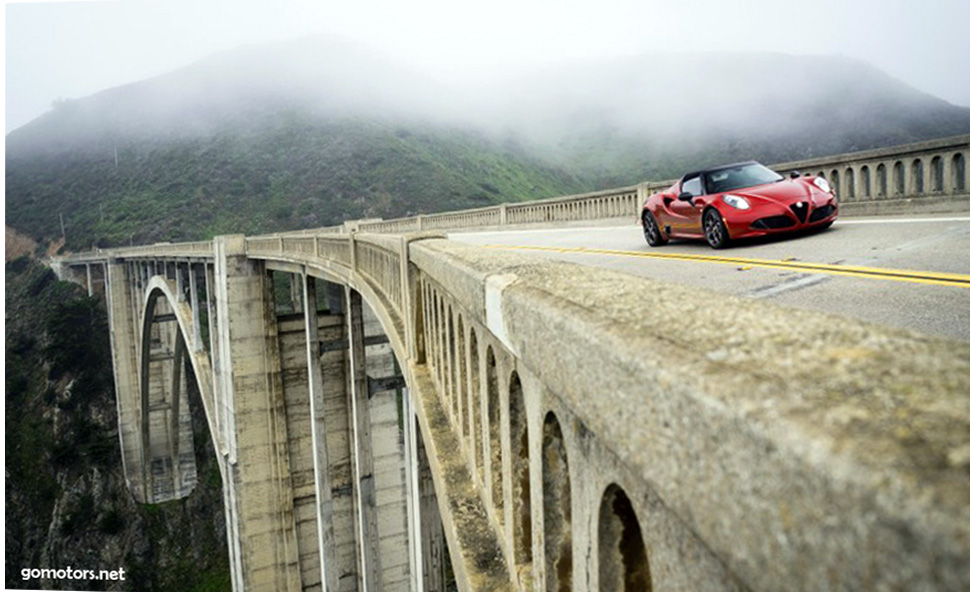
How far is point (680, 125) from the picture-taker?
379 feet

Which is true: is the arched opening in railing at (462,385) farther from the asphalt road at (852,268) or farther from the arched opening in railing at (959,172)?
the arched opening in railing at (959,172)

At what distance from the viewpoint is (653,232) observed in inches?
340

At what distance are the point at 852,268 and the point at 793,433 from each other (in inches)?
192

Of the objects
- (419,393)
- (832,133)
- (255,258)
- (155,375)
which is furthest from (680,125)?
(419,393)

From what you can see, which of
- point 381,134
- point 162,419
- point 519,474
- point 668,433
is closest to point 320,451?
point 519,474

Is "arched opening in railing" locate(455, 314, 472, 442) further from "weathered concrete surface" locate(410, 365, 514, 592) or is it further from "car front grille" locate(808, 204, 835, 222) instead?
"car front grille" locate(808, 204, 835, 222)

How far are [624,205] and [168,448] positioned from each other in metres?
31.3

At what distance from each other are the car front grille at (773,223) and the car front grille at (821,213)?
0.86ft

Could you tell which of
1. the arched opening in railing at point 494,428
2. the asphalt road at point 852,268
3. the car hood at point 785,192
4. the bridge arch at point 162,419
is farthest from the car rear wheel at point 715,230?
the bridge arch at point 162,419

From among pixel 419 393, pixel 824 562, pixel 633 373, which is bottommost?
pixel 419 393

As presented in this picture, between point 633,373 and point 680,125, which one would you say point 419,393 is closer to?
point 633,373

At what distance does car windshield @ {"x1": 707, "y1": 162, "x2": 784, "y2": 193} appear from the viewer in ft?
24.3

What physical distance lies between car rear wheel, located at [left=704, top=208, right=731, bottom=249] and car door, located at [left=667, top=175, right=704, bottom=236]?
202 millimetres

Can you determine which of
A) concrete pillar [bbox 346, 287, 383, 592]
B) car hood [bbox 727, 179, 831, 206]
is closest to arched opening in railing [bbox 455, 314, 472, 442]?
car hood [bbox 727, 179, 831, 206]
